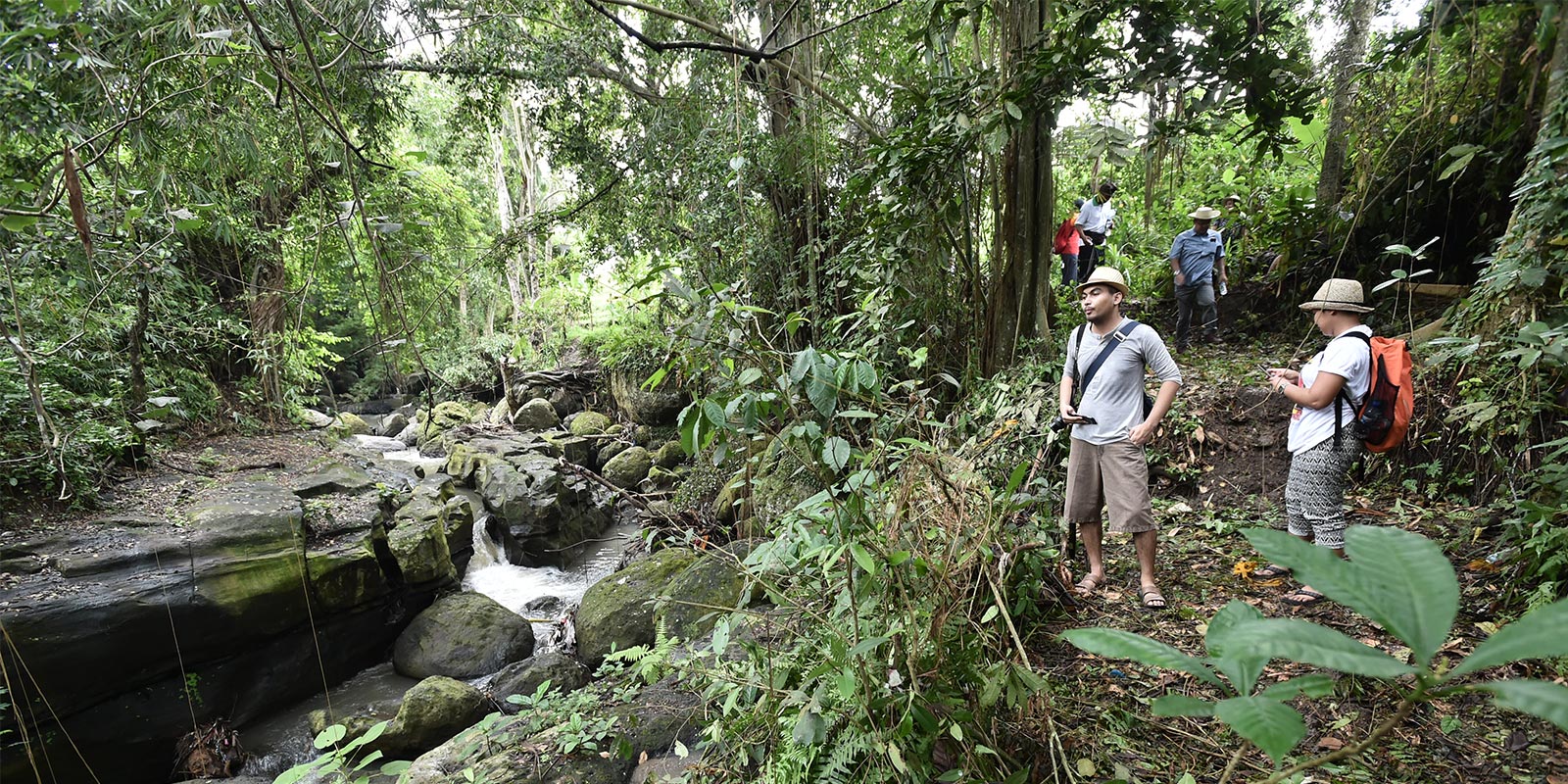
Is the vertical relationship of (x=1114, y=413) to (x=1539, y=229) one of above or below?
below

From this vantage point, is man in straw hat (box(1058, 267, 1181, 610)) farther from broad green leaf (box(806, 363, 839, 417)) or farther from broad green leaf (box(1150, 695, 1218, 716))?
broad green leaf (box(1150, 695, 1218, 716))

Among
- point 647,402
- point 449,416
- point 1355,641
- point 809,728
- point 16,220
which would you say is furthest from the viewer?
point 449,416

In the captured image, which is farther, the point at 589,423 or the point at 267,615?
the point at 589,423

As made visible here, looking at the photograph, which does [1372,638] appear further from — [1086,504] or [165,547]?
[165,547]

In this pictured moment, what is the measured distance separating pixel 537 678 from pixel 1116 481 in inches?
184

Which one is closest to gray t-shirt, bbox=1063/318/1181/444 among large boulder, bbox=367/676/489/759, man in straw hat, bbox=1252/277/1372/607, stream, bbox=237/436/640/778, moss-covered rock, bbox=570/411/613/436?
man in straw hat, bbox=1252/277/1372/607

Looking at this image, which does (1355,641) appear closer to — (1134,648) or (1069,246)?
(1134,648)

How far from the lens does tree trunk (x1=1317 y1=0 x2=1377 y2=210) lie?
16.4 feet

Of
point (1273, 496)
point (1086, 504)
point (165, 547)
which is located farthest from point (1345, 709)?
point (165, 547)

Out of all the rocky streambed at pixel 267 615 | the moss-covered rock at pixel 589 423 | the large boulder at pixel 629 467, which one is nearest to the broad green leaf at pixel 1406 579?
the rocky streambed at pixel 267 615

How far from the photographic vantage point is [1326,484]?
9.67 ft

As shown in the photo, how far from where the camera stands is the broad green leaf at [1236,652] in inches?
25.9

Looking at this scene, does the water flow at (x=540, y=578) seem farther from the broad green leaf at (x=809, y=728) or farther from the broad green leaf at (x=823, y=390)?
Result: the broad green leaf at (x=823, y=390)

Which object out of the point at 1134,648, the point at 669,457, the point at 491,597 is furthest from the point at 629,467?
the point at 1134,648
